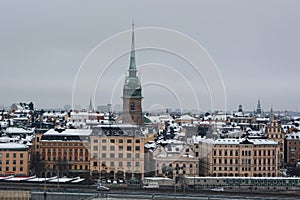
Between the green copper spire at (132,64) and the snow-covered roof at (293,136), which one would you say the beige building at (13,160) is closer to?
the green copper spire at (132,64)

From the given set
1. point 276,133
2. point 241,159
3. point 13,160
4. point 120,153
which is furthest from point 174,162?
point 276,133

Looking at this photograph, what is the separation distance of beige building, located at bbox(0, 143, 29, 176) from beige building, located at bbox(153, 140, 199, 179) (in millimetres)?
6973

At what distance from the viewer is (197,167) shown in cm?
3275

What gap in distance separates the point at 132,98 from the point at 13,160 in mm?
11707

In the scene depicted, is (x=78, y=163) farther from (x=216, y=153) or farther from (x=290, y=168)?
(x=290, y=168)

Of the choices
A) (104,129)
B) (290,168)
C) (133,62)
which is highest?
(133,62)

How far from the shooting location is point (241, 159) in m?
33.2

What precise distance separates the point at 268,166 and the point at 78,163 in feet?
34.5

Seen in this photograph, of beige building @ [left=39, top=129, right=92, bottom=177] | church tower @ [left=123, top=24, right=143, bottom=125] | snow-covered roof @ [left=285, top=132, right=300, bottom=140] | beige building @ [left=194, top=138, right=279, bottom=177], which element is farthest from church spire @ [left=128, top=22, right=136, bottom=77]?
snow-covered roof @ [left=285, top=132, right=300, bottom=140]

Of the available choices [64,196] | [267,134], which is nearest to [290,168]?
[267,134]

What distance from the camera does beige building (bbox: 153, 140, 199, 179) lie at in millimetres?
32031

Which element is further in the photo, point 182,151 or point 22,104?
point 22,104

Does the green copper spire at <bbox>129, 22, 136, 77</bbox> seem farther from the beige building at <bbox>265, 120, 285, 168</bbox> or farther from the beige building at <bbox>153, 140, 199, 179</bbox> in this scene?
the beige building at <bbox>153, 140, 199, 179</bbox>

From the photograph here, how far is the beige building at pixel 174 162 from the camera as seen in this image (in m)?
32.0
